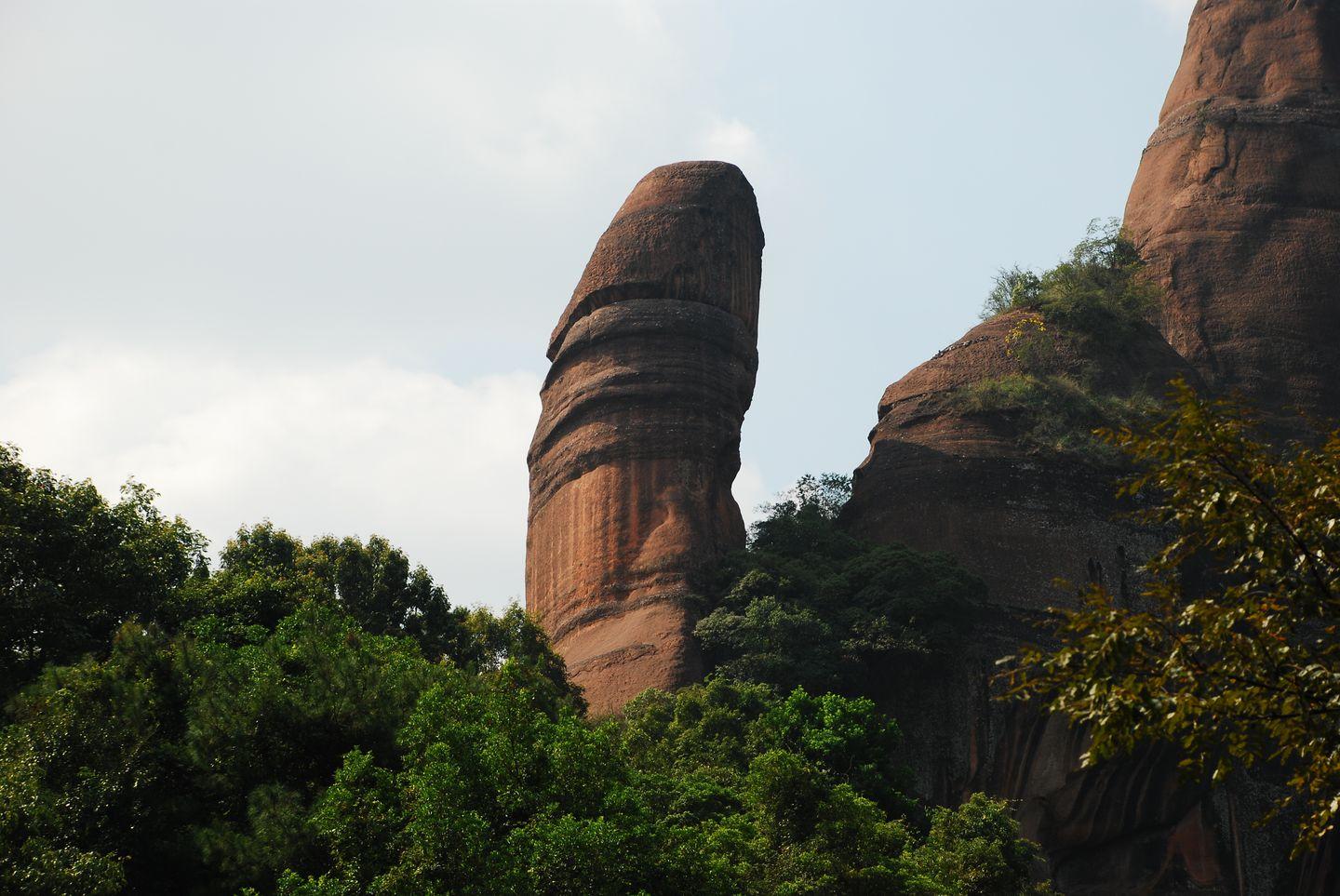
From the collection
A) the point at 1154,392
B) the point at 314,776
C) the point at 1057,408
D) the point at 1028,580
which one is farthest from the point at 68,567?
the point at 1154,392

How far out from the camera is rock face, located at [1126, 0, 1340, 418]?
47.1 metres

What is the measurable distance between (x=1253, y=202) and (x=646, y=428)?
2007cm

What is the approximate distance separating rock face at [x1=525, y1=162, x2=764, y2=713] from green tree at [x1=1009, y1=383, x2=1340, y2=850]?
25662 mm

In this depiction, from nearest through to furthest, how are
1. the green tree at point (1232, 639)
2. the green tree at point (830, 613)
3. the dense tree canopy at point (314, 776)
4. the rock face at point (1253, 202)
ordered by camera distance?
the green tree at point (1232, 639), the dense tree canopy at point (314, 776), the green tree at point (830, 613), the rock face at point (1253, 202)

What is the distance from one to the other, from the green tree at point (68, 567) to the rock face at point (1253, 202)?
96.2ft

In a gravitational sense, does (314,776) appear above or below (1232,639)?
above

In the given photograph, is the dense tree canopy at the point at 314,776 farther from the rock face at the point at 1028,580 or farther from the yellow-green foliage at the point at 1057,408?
the yellow-green foliage at the point at 1057,408

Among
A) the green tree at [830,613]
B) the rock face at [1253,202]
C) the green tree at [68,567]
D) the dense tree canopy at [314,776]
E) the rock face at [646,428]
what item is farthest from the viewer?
the rock face at [1253,202]

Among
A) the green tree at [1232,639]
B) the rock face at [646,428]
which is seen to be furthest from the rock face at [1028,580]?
the green tree at [1232,639]

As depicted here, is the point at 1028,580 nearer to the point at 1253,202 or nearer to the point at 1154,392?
the point at 1154,392

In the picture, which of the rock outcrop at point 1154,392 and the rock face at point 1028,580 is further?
the rock outcrop at point 1154,392

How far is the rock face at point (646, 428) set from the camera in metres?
38.5

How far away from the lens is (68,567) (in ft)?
81.1

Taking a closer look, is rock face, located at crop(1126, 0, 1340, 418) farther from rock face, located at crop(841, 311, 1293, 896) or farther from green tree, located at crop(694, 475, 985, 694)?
green tree, located at crop(694, 475, 985, 694)
